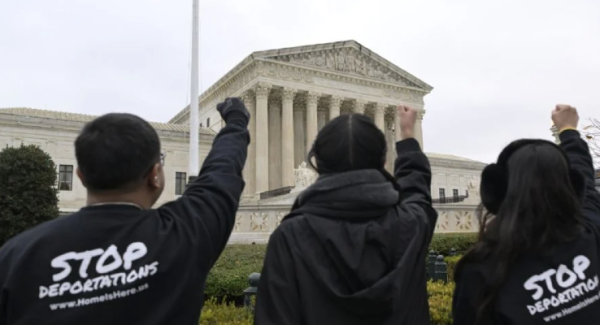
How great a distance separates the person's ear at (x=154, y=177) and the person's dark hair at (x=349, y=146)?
0.96 meters

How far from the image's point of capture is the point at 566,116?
3.42 meters

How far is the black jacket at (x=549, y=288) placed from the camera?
2393 millimetres

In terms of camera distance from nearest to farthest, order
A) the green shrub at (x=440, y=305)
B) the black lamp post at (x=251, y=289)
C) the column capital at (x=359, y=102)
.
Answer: the green shrub at (x=440, y=305) < the black lamp post at (x=251, y=289) < the column capital at (x=359, y=102)

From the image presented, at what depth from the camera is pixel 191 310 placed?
2545 millimetres

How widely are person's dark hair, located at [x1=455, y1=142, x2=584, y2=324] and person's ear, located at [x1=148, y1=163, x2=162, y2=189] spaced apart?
176 cm

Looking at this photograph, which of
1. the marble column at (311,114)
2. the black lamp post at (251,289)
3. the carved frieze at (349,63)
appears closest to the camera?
the black lamp post at (251,289)

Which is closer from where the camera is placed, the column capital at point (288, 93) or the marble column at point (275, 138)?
the column capital at point (288, 93)

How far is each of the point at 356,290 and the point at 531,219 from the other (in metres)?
1.00

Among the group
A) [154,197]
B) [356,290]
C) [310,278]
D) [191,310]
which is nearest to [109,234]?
[154,197]

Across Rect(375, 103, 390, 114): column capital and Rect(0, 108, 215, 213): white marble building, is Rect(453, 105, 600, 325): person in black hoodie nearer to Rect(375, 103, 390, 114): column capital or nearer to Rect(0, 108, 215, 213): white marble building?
Rect(0, 108, 215, 213): white marble building

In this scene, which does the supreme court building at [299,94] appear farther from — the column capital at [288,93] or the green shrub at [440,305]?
the green shrub at [440,305]

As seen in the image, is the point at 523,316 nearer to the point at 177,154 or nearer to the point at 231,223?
the point at 231,223

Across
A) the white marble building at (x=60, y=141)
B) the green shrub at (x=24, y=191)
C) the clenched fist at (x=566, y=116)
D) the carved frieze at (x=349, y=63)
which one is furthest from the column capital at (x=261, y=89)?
the clenched fist at (x=566, y=116)

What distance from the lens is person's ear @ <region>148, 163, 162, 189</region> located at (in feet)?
8.42
